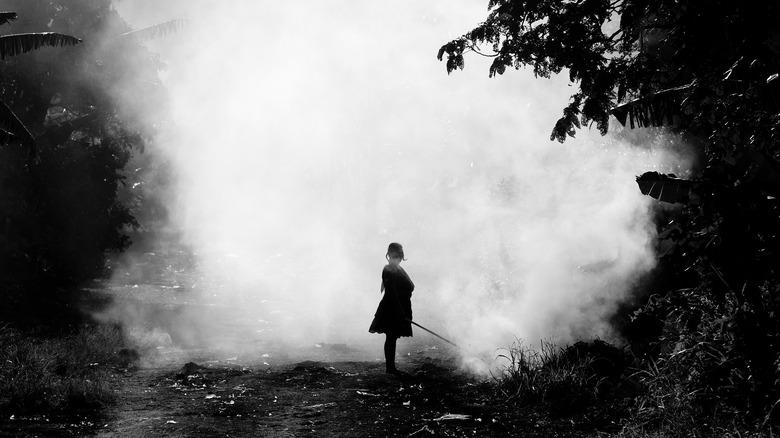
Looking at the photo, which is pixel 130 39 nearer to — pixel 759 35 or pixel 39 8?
pixel 39 8

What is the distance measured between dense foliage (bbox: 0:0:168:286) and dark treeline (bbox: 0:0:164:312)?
0.03m

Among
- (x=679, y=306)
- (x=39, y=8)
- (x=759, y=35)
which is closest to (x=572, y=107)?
(x=759, y=35)

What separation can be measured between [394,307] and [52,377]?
4.55m

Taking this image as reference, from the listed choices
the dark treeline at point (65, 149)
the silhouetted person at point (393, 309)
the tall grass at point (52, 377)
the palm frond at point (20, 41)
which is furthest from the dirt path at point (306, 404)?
the dark treeline at point (65, 149)

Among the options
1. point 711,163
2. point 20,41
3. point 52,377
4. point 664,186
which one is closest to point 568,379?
point 664,186

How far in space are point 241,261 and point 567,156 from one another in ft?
126

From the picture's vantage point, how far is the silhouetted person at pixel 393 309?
8.92 meters

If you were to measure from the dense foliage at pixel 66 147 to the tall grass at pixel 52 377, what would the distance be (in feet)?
30.3

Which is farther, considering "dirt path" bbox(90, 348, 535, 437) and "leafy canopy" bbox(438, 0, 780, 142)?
"dirt path" bbox(90, 348, 535, 437)

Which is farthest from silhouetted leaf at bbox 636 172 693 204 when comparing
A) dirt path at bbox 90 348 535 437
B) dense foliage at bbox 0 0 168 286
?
dense foliage at bbox 0 0 168 286

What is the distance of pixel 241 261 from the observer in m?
47.8

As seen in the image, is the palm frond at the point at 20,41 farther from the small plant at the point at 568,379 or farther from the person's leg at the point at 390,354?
the small plant at the point at 568,379

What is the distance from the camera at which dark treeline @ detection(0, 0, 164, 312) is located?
18.3 m

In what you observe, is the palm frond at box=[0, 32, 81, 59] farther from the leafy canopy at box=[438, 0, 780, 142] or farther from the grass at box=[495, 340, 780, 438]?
the grass at box=[495, 340, 780, 438]
